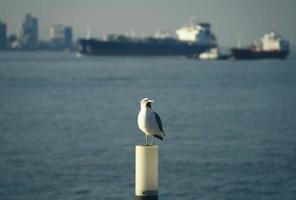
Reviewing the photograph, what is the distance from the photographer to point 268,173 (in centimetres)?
3462

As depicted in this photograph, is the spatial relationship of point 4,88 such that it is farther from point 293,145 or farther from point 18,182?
point 18,182

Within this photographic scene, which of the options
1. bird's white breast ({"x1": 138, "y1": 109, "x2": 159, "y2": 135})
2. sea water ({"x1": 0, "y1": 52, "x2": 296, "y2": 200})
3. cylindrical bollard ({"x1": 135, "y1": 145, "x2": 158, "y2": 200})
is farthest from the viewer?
sea water ({"x1": 0, "y1": 52, "x2": 296, "y2": 200})

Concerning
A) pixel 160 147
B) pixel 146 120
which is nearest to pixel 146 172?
pixel 146 120

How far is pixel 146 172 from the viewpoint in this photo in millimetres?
8742

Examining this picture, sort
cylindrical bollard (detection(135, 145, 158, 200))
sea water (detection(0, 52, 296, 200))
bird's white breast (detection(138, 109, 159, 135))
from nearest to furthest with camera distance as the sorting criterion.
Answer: cylindrical bollard (detection(135, 145, 158, 200)), bird's white breast (detection(138, 109, 159, 135)), sea water (detection(0, 52, 296, 200))

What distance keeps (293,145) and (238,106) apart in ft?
96.4

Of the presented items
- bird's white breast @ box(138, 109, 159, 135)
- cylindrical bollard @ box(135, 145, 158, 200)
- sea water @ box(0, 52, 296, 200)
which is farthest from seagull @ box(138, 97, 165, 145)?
sea water @ box(0, 52, 296, 200)

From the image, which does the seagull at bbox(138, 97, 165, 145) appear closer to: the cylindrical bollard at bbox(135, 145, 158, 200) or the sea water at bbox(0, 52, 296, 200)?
the cylindrical bollard at bbox(135, 145, 158, 200)

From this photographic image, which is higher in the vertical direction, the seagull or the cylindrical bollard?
the seagull

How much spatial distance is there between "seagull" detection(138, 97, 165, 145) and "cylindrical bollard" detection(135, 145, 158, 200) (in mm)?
426

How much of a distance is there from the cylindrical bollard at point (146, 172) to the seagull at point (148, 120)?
0.43m

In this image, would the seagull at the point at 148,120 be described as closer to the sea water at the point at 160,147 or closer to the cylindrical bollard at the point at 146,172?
the cylindrical bollard at the point at 146,172

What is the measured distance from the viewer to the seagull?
9.20 m

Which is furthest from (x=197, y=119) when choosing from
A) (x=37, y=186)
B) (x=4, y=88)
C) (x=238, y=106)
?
(x=4, y=88)
